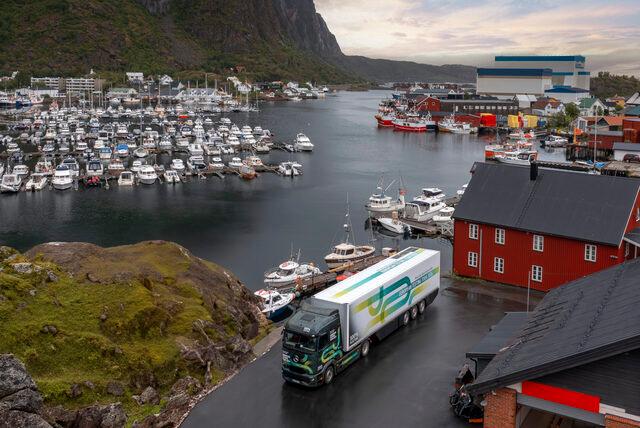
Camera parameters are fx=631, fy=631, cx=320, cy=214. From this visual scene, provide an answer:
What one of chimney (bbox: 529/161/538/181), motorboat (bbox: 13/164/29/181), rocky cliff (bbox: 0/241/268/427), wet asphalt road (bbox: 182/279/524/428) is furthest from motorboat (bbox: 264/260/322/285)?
motorboat (bbox: 13/164/29/181)

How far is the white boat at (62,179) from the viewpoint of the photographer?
163ft

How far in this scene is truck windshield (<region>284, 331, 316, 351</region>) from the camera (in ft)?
47.0

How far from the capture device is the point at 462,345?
56.6ft

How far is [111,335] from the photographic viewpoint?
14.9 m

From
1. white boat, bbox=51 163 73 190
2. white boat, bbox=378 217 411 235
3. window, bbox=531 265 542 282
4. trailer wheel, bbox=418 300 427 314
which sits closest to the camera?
trailer wheel, bbox=418 300 427 314

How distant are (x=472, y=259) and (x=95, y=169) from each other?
133 feet

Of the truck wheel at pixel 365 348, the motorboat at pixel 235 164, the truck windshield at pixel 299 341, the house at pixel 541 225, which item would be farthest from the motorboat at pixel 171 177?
the truck windshield at pixel 299 341

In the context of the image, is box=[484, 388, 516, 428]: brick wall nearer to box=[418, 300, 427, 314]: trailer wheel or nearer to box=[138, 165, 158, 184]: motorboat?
box=[418, 300, 427, 314]: trailer wheel

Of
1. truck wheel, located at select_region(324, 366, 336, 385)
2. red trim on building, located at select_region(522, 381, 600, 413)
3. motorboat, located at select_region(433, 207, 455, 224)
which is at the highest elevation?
red trim on building, located at select_region(522, 381, 600, 413)

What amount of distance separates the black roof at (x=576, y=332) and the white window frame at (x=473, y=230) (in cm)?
861

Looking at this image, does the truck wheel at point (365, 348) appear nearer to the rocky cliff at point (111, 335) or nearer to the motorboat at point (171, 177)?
the rocky cliff at point (111, 335)

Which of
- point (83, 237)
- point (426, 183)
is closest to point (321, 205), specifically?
point (426, 183)

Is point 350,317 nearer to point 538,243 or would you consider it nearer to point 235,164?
point 538,243

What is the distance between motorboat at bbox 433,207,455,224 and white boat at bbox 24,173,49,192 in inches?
1235
